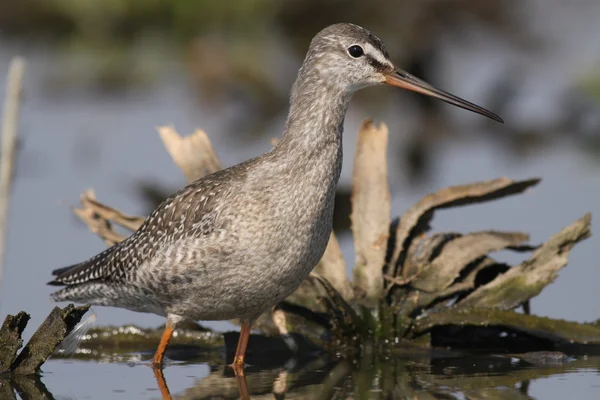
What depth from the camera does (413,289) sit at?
32.0 ft

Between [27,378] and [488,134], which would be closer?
[27,378]

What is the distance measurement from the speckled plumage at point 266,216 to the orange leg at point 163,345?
0.06 ft

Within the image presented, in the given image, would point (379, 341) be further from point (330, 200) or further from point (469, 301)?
point (330, 200)

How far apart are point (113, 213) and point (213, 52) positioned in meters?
9.21

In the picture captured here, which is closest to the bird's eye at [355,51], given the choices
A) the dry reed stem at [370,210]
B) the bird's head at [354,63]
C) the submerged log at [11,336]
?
the bird's head at [354,63]

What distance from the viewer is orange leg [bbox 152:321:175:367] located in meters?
9.27

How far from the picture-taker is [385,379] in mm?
8539

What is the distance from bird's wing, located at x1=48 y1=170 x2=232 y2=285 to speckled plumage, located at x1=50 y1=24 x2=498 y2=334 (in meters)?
0.01

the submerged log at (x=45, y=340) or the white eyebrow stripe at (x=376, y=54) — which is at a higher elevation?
the white eyebrow stripe at (x=376, y=54)

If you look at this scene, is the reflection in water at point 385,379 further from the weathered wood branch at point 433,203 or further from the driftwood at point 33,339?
the weathered wood branch at point 433,203

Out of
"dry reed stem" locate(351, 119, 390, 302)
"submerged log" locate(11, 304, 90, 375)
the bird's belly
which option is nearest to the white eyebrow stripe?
"dry reed stem" locate(351, 119, 390, 302)

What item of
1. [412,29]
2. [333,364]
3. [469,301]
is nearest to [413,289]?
[469,301]

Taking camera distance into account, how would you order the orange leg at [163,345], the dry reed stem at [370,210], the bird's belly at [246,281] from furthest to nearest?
the dry reed stem at [370,210] → the orange leg at [163,345] → the bird's belly at [246,281]

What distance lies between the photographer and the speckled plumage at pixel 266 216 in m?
8.51
